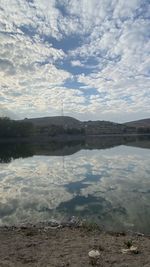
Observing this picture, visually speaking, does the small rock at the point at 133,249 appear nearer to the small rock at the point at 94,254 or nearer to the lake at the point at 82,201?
the small rock at the point at 94,254

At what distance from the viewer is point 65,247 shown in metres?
12.9

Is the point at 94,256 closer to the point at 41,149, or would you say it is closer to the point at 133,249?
the point at 133,249

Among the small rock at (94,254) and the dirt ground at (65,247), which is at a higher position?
the small rock at (94,254)

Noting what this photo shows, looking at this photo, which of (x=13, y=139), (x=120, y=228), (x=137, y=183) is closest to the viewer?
(x=120, y=228)

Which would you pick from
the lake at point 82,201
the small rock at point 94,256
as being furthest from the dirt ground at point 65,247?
the lake at point 82,201

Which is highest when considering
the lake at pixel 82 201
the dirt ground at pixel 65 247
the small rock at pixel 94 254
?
the small rock at pixel 94 254

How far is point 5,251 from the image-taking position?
12609 mm

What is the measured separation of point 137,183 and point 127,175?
6876 mm

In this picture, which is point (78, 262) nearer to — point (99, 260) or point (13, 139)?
point (99, 260)

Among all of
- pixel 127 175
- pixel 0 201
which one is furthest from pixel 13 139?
pixel 0 201

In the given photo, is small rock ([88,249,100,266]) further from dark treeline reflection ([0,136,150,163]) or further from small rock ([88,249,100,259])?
dark treeline reflection ([0,136,150,163])

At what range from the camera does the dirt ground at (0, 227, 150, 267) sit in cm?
1110

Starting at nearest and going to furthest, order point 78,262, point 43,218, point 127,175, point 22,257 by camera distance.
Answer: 1. point 78,262
2. point 22,257
3. point 43,218
4. point 127,175

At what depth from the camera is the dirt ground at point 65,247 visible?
11102 millimetres
